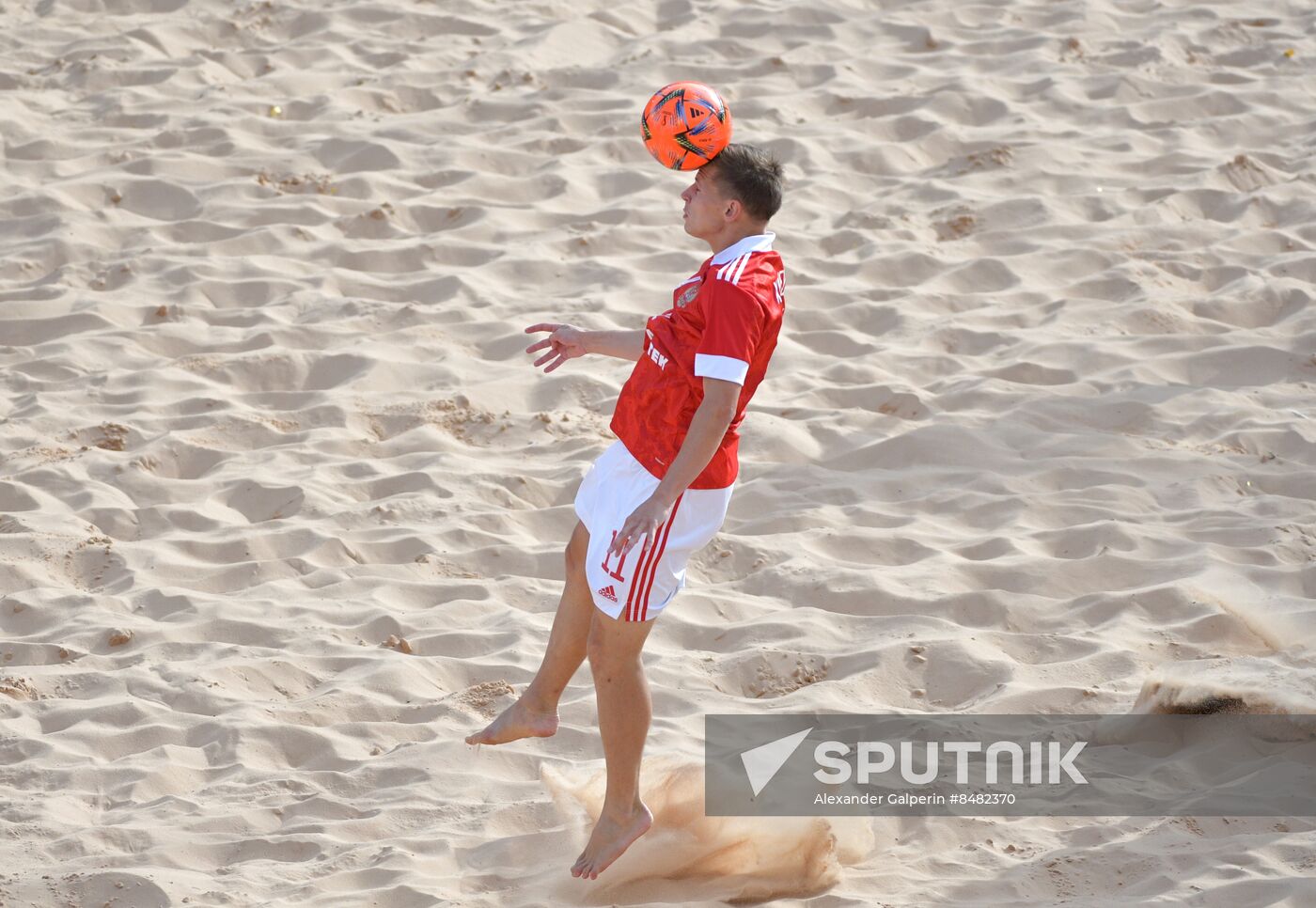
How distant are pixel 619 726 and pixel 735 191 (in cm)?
111

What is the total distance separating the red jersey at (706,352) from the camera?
2.82 metres

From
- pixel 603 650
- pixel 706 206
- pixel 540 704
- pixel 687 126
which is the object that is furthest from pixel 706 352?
pixel 540 704

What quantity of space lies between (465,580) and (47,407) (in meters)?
1.85

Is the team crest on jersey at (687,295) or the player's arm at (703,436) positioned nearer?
the player's arm at (703,436)

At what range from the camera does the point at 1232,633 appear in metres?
4.08

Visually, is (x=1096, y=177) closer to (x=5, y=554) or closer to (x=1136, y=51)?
(x=1136, y=51)

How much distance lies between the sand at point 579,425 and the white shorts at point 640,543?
1.85 ft

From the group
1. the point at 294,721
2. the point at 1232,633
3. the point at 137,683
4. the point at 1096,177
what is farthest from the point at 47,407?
the point at 1096,177

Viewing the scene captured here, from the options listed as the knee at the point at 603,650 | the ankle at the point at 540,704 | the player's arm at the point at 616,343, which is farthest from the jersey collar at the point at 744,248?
the ankle at the point at 540,704

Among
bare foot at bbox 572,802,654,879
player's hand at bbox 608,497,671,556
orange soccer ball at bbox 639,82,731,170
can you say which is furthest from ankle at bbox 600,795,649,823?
orange soccer ball at bbox 639,82,731,170

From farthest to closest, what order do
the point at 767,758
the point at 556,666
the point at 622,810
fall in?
the point at 767,758 < the point at 556,666 < the point at 622,810

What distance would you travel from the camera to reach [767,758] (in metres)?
3.58

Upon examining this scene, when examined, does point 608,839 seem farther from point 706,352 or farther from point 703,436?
point 706,352

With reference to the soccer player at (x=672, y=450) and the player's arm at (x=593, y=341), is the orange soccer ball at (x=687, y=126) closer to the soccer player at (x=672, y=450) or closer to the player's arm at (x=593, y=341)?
the soccer player at (x=672, y=450)
